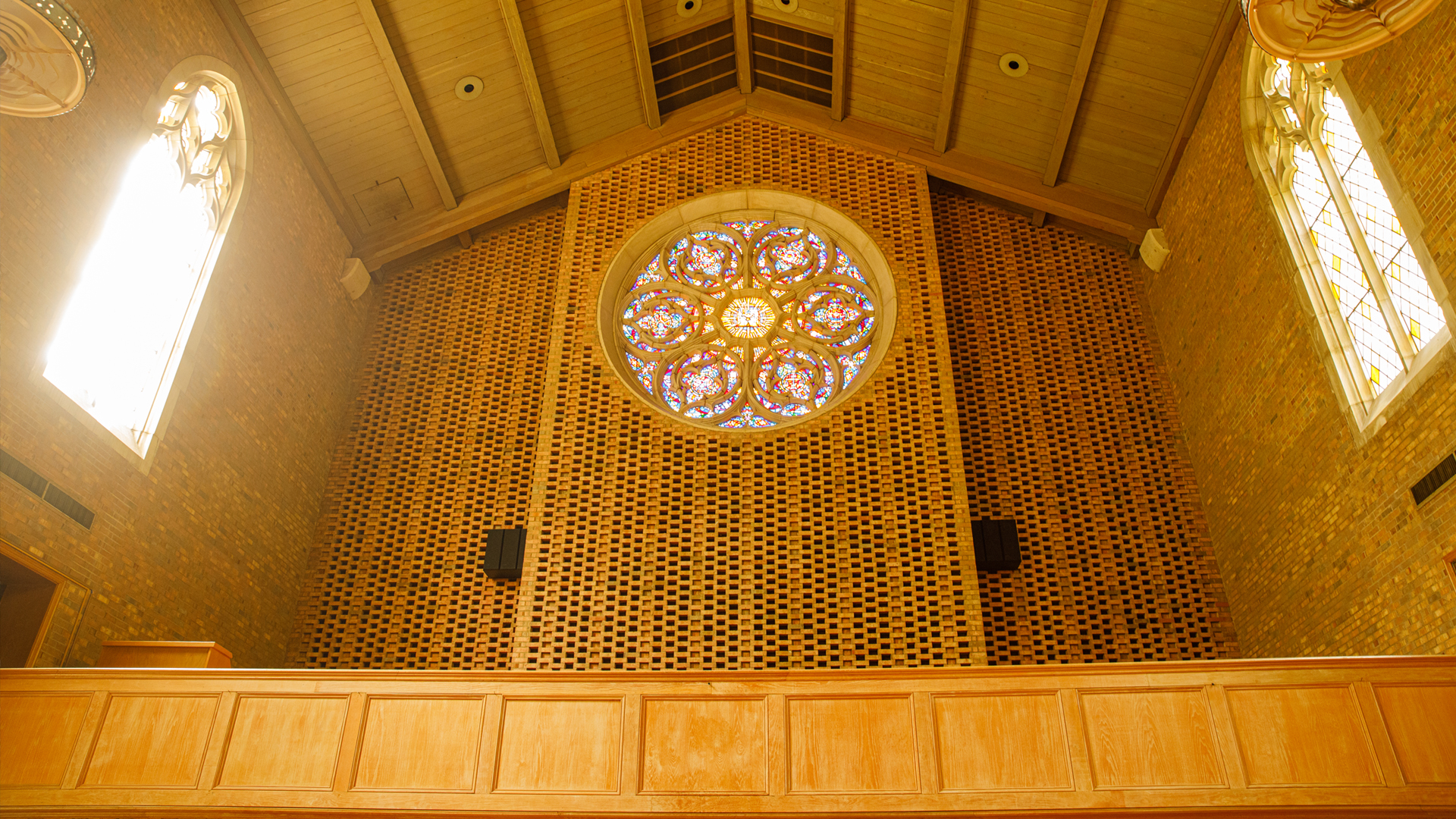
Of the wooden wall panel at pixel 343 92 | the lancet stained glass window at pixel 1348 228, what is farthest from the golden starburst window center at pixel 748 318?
the lancet stained glass window at pixel 1348 228

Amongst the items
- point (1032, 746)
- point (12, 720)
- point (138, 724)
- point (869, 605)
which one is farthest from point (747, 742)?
point (12, 720)

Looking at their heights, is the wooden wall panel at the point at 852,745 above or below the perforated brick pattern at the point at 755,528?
below

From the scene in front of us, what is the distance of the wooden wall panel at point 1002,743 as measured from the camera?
765cm

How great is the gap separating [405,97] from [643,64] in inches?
114

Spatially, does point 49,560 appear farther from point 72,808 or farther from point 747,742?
point 747,742

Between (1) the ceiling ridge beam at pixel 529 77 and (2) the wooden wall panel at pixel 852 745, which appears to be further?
(1) the ceiling ridge beam at pixel 529 77

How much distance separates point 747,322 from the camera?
13.4 meters

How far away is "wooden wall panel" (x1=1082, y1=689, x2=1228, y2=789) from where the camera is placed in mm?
7566

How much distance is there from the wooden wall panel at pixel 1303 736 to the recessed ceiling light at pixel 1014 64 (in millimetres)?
7705

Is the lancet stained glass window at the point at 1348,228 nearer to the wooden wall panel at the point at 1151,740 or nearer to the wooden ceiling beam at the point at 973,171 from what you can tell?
the wooden ceiling beam at the point at 973,171

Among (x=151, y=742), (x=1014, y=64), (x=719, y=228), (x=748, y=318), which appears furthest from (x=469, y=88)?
(x=151, y=742)

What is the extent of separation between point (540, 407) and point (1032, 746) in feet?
23.3

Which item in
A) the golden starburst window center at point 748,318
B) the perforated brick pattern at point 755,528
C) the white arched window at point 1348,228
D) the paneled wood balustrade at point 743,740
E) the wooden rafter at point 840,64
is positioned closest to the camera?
the paneled wood balustrade at point 743,740

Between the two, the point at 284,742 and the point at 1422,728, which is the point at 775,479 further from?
the point at 1422,728
